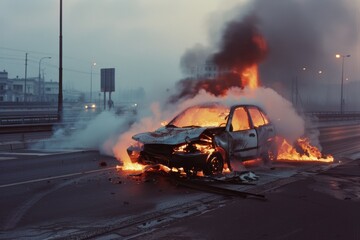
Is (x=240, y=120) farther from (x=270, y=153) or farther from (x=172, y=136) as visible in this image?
(x=172, y=136)

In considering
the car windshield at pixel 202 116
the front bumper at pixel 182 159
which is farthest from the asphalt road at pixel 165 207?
the car windshield at pixel 202 116

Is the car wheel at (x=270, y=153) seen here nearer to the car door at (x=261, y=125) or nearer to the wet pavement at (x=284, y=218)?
the car door at (x=261, y=125)

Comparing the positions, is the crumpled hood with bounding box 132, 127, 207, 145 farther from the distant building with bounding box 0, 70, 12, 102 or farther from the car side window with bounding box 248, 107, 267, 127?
the distant building with bounding box 0, 70, 12, 102

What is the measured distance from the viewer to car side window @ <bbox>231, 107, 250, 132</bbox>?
934 centimetres

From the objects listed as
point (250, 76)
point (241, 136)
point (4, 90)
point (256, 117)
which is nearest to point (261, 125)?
point (256, 117)

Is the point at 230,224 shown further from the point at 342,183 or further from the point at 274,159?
the point at 274,159

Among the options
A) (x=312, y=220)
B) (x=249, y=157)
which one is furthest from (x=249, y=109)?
(x=312, y=220)

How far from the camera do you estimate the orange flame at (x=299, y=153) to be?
11398 millimetres

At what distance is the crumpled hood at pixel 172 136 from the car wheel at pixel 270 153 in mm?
2580

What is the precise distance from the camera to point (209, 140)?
27.7 ft

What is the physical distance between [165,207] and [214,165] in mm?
2311

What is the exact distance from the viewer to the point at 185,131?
8.39 meters

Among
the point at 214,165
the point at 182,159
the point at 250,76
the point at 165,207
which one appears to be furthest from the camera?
the point at 250,76

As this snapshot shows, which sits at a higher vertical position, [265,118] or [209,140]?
[265,118]
